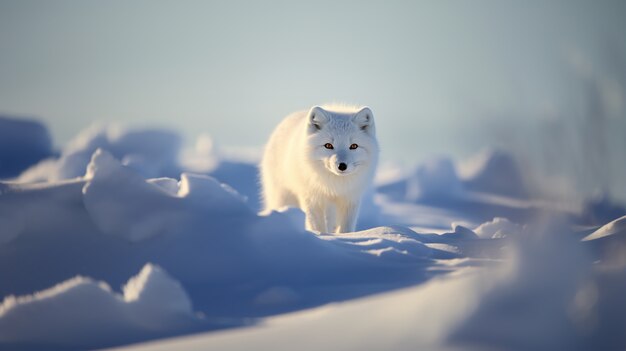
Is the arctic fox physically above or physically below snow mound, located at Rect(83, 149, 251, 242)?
above

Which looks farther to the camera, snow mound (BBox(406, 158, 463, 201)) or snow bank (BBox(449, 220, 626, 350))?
snow mound (BBox(406, 158, 463, 201))

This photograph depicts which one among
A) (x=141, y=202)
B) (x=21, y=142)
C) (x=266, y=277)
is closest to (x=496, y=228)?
(x=266, y=277)

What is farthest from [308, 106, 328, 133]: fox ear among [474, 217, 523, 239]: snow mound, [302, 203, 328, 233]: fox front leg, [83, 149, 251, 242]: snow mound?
[83, 149, 251, 242]: snow mound

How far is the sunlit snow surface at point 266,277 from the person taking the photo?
8.68ft

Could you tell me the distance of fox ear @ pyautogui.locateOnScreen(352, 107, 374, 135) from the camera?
6426 millimetres

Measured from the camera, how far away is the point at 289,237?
4098 mm

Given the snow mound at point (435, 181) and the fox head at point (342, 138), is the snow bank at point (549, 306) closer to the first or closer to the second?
the fox head at point (342, 138)

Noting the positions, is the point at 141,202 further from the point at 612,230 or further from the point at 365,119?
the point at 612,230

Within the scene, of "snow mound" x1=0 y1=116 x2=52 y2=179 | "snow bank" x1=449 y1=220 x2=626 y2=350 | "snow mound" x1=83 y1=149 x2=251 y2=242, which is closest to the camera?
"snow bank" x1=449 y1=220 x2=626 y2=350

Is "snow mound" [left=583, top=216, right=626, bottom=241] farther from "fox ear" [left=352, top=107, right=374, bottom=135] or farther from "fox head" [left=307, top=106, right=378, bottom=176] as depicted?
"fox ear" [left=352, top=107, right=374, bottom=135]

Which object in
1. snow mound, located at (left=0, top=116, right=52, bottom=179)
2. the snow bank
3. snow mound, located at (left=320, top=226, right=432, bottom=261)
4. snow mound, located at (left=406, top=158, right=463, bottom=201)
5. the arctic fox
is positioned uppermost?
snow mound, located at (left=0, top=116, right=52, bottom=179)

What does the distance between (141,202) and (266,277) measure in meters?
1.00

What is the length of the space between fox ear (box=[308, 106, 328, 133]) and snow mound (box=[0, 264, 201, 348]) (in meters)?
3.42

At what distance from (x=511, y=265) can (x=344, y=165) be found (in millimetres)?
3121
